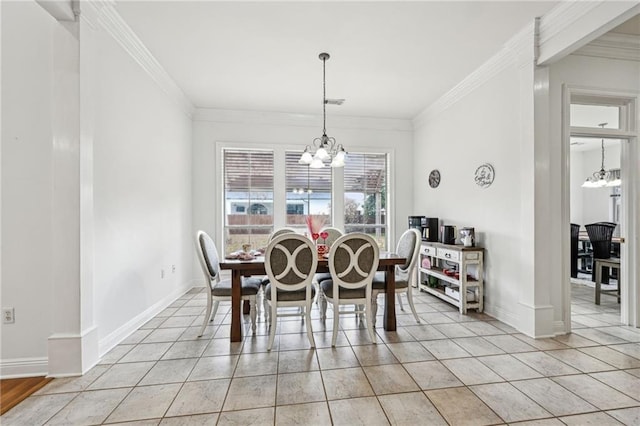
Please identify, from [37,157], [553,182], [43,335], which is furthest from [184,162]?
[553,182]

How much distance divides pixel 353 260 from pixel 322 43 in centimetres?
211

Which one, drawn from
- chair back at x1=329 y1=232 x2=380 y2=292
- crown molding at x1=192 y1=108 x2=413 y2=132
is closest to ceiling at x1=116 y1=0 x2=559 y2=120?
crown molding at x1=192 y1=108 x2=413 y2=132

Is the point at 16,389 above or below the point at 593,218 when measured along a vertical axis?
below

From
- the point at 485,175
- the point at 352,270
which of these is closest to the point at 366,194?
the point at 485,175

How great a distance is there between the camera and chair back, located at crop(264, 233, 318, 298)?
8.37 feet

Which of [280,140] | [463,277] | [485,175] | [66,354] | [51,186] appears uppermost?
[280,140]

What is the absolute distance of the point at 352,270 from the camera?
2.72 m

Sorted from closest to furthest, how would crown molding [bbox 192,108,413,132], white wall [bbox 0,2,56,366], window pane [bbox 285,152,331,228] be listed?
white wall [bbox 0,2,56,366]
crown molding [bbox 192,108,413,132]
window pane [bbox 285,152,331,228]

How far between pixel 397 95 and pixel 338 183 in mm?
1691

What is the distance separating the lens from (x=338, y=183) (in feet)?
17.2

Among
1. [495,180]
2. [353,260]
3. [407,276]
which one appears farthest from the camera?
[495,180]

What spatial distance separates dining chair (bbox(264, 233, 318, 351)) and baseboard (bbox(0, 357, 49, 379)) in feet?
5.33

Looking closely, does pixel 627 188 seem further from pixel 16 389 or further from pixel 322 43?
pixel 16 389

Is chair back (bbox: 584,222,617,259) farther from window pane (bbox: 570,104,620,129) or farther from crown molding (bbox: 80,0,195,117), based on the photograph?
crown molding (bbox: 80,0,195,117)
